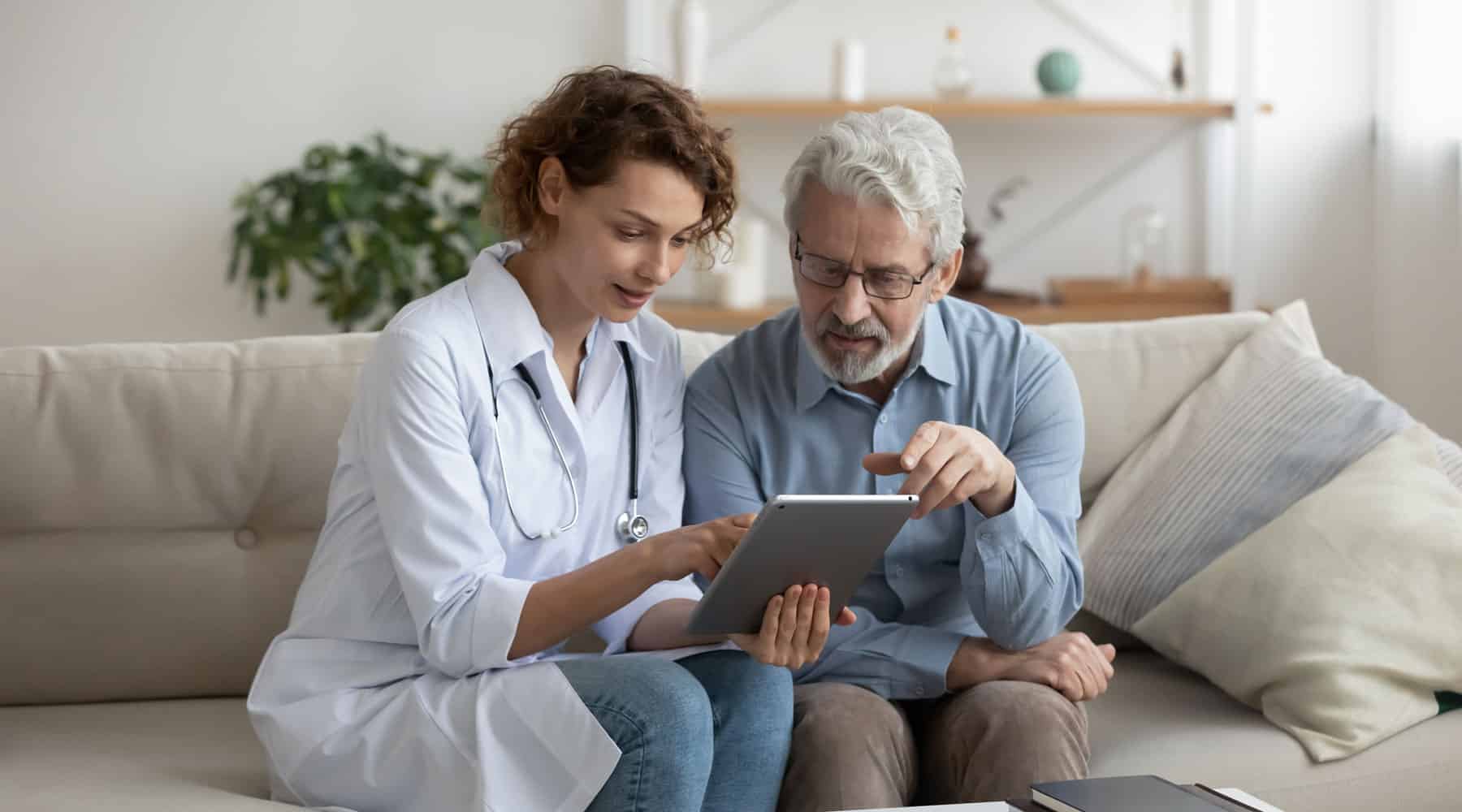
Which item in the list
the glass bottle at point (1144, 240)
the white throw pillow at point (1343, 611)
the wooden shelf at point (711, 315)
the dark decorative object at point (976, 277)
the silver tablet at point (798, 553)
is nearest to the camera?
the silver tablet at point (798, 553)

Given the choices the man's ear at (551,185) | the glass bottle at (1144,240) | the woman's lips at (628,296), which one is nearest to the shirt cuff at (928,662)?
the woman's lips at (628,296)

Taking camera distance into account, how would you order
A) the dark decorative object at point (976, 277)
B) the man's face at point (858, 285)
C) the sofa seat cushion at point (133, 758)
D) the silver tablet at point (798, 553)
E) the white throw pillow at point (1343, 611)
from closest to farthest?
1. the silver tablet at point (798, 553)
2. the sofa seat cushion at point (133, 758)
3. the man's face at point (858, 285)
4. the white throw pillow at point (1343, 611)
5. the dark decorative object at point (976, 277)

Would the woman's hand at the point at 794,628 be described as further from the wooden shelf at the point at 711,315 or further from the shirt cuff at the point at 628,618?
the wooden shelf at the point at 711,315

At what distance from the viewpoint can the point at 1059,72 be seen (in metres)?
3.85

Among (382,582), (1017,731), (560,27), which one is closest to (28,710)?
(382,582)

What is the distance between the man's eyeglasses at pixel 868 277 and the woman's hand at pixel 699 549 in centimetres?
34

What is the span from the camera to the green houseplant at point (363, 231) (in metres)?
3.74

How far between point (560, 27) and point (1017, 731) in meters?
3.00

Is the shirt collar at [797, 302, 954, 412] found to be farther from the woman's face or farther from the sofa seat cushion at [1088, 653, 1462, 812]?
the sofa seat cushion at [1088, 653, 1462, 812]

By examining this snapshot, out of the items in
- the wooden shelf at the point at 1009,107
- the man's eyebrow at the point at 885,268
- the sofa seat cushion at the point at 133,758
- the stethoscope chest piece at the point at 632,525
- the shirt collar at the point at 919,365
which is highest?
the wooden shelf at the point at 1009,107

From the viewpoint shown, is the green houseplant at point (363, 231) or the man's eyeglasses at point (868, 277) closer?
the man's eyeglasses at point (868, 277)

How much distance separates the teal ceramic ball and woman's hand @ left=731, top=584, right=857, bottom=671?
269 cm

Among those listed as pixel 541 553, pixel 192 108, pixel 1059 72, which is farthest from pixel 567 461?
pixel 192 108

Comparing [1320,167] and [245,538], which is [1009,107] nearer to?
[1320,167]
